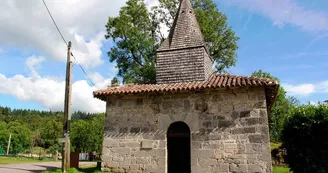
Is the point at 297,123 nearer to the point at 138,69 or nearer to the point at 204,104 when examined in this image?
the point at 204,104

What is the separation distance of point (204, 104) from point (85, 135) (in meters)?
38.5

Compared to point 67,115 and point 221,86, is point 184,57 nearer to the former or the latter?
point 221,86

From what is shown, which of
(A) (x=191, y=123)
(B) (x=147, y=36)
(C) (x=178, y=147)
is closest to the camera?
(A) (x=191, y=123)

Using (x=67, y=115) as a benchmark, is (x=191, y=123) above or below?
below

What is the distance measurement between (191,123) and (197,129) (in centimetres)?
32

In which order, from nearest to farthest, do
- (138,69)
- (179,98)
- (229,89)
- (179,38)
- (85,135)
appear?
(229,89)
(179,98)
(179,38)
(138,69)
(85,135)

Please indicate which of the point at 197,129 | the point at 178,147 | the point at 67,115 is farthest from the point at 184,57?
the point at 67,115

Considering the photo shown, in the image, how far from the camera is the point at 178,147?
11.6 metres

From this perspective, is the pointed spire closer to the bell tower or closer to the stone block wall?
the bell tower

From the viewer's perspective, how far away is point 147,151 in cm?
1038

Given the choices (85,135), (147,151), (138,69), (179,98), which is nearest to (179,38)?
(179,98)

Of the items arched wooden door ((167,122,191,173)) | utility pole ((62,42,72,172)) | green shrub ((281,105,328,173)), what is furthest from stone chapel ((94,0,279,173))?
utility pole ((62,42,72,172))

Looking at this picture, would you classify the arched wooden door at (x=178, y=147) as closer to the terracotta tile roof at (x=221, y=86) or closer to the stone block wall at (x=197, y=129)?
the stone block wall at (x=197, y=129)

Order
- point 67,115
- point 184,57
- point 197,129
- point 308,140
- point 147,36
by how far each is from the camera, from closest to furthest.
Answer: point 197,129
point 308,140
point 67,115
point 184,57
point 147,36
